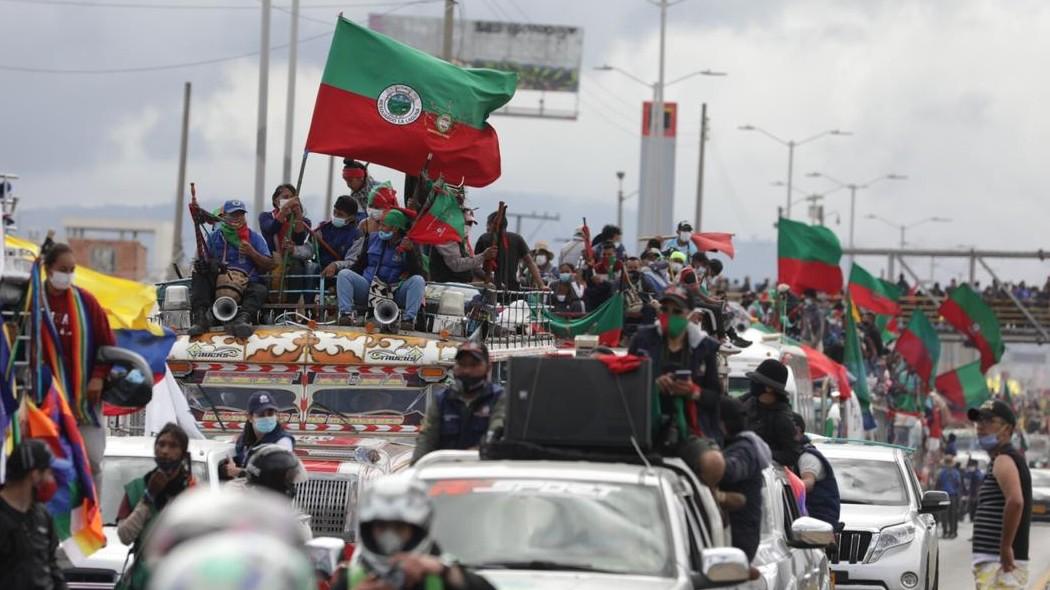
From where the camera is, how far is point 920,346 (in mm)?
48094

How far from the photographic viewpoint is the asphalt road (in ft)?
77.7

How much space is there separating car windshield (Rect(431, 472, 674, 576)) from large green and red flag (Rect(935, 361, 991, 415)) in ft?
130

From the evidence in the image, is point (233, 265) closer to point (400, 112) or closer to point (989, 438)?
point (400, 112)

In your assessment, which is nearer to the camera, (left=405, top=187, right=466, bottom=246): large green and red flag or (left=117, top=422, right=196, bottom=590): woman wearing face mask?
(left=117, top=422, right=196, bottom=590): woman wearing face mask

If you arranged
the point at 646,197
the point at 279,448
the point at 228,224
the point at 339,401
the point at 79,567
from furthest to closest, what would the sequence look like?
the point at 646,197
the point at 228,224
the point at 339,401
the point at 79,567
the point at 279,448

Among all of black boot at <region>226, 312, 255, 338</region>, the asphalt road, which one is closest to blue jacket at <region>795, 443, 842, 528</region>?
the asphalt road

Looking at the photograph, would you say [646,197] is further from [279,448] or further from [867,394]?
[279,448]

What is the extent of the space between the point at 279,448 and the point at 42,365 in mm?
2075

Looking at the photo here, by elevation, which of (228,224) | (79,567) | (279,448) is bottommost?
(79,567)

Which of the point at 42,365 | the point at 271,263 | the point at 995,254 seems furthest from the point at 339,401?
the point at 995,254

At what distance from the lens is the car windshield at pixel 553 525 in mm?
9383

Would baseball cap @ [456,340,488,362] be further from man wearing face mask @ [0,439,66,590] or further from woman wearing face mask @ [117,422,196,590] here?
man wearing face mask @ [0,439,66,590]

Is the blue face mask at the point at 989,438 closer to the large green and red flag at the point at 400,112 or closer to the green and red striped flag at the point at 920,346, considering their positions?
the large green and red flag at the point at 400,112

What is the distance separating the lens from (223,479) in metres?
14.7
